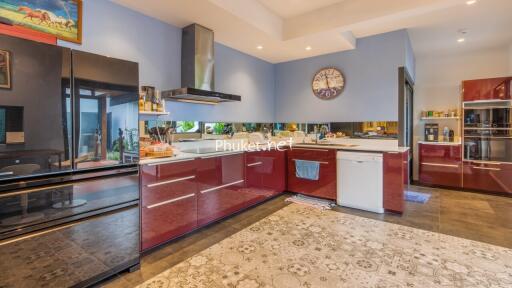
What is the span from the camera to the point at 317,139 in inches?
161

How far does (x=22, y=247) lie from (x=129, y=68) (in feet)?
4.23

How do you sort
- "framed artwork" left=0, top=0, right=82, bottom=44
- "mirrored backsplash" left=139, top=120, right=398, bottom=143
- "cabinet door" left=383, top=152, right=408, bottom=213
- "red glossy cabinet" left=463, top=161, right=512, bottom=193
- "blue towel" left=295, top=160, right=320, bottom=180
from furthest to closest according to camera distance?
"red glossy cabinet" left=463, top=161, right=512, bottom=193, "blue towel" left=295, top=160, right=320, bottom=180, "cabinet door" left=383, top=152, right=408, bottom=213, "mirrored backsplash" left=139, top=120, right=398, bottom=143, "framed artwork" left=0, top=0, right=82, bottom=44

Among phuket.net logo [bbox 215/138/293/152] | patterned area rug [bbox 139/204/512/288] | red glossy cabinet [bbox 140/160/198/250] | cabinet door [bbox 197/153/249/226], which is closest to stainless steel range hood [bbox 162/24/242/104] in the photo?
phuket.net logo [bbox 215/138/293/152]

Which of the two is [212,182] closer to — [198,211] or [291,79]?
[198,211]

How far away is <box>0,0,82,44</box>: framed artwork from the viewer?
1.83 meters

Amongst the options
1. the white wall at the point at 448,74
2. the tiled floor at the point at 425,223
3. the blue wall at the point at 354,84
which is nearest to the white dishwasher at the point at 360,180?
the tiled floor at the point at 425,223

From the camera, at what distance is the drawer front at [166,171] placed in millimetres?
1984

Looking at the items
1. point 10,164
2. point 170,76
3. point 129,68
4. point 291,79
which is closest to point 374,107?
point 291,79

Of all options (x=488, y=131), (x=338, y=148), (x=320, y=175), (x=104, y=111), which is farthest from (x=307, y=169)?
(x=488, y=131)

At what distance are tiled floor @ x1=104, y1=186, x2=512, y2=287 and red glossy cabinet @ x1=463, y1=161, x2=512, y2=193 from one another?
19 centimetres

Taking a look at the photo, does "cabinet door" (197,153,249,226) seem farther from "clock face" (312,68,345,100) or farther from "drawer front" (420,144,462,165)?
"drawer front" (420,144,462,165)

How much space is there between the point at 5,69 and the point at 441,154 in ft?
17.5

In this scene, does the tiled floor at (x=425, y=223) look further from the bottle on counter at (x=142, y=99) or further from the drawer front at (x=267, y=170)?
the bottle on counter at (x=142, y=99)

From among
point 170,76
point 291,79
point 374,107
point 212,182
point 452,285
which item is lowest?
point 452,285
